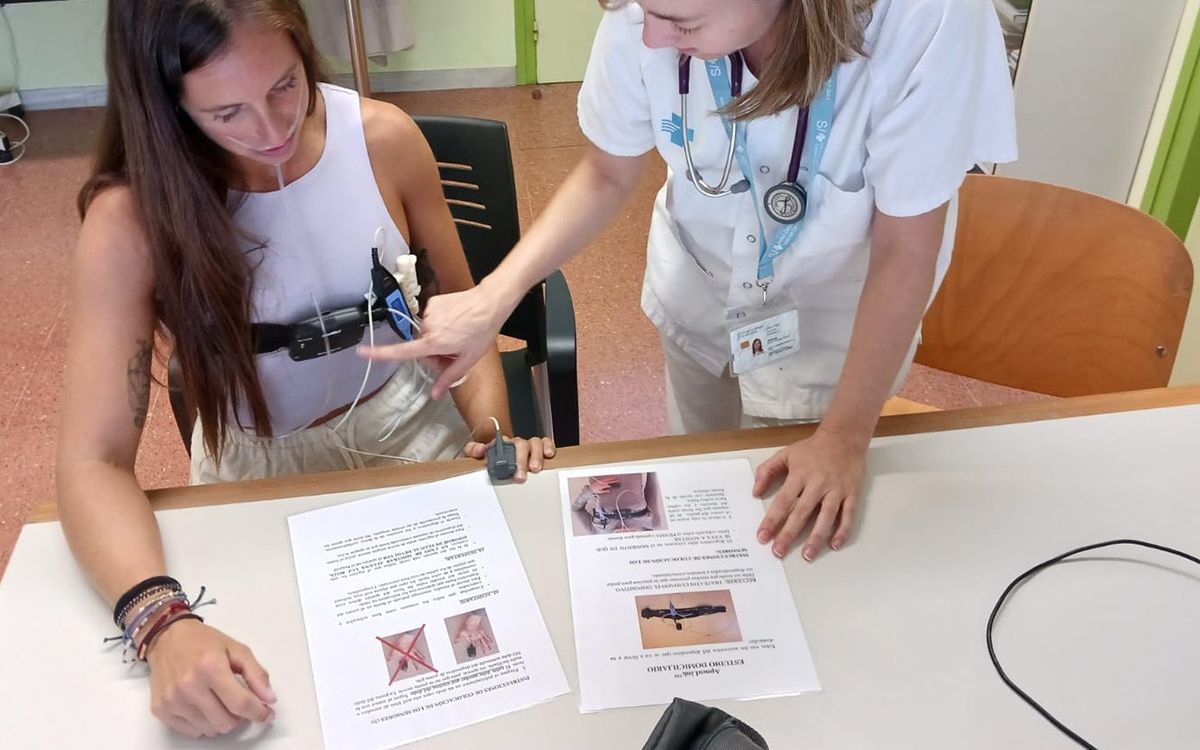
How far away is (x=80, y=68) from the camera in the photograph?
3.57 meters

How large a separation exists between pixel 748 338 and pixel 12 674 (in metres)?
0.84

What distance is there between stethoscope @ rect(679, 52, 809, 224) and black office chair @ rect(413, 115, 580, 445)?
0.36m

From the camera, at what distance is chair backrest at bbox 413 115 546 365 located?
55.8 inches

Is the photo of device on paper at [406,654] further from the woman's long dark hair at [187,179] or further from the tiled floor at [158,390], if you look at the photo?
the tiled floor at [158,390]

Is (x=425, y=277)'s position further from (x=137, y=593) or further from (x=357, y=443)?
(x=137, y=593)

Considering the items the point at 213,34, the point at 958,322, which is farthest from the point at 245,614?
the point at 958,322

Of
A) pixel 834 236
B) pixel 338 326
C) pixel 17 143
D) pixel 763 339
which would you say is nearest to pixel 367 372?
pixel 338 326

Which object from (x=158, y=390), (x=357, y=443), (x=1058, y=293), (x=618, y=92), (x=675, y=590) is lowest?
(x=158, y=390)

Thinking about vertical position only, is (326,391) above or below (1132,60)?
below

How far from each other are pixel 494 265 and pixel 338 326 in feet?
1.23

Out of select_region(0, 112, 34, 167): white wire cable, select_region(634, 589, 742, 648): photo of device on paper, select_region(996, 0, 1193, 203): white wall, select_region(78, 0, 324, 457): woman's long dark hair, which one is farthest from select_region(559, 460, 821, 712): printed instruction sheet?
select_region(0, 112, 34, 167): white wire cable

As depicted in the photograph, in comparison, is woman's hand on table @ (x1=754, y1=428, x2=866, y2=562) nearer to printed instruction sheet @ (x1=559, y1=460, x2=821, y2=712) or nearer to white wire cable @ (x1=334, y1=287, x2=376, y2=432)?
printed instruction sheet @ (x1=559, y1=460, x2=821, y2=712)

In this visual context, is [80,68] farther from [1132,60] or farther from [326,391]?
[1132,60]

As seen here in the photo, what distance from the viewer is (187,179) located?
Answer: 1062 mm
